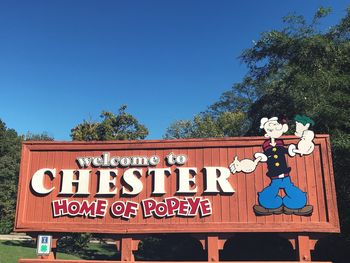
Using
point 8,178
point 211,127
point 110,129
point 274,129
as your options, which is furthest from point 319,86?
point 8,178

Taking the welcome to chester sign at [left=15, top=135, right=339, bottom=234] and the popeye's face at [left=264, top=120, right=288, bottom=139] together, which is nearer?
the welcome to chester sign at [left=15, top=135, right=339, bottom=234]

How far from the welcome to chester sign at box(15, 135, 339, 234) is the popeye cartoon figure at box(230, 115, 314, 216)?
0.42 feet

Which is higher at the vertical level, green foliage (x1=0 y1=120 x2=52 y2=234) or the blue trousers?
green foliage (x1=0 y1=120 x2=52 y2=234)

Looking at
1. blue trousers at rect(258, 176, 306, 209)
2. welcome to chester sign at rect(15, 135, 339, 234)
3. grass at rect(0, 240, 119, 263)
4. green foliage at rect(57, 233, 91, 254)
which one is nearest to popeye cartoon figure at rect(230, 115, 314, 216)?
blue trousers at rect(258, 176, 306, 209)

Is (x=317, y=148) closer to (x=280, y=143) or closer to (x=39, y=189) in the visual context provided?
(x=280, y=143)

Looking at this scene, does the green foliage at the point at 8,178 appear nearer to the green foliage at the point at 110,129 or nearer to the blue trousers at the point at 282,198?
the green foliage at the point at 110,129

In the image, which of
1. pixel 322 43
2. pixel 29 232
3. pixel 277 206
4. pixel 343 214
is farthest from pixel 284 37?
pixel 29 232

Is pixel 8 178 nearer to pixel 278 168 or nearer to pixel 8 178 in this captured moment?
pixel 8 178

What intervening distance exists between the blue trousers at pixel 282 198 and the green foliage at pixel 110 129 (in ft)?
57.0

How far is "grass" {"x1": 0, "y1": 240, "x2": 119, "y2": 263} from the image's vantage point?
2189cm

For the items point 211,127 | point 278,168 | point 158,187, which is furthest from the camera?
point 211,127

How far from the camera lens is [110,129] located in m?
26.9

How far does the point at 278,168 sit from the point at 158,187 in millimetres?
3176

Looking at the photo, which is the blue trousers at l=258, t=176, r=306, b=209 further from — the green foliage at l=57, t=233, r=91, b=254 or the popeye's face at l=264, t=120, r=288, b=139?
→ the green foliage at l=57, t=233, r=91, b=254
